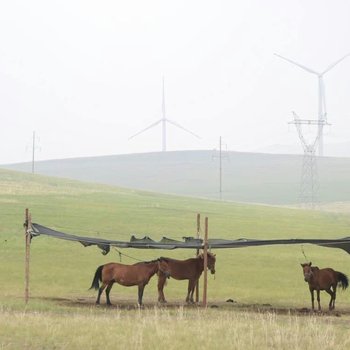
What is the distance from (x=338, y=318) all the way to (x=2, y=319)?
9711 mm

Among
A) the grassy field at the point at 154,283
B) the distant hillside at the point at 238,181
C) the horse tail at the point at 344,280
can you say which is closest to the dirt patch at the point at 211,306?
the grassy field at the point at 154,283

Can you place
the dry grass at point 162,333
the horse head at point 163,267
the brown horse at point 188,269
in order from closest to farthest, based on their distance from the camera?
the dry grass at point 162,333 → the horse head at point 163,267 → the brown horse at point 188,269

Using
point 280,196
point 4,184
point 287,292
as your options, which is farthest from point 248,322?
point 280,196

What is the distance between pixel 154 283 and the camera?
113 ft

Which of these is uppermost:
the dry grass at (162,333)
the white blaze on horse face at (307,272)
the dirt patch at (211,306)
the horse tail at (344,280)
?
the white blaze on horse face at (307,272)

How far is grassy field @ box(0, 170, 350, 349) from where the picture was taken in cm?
1597

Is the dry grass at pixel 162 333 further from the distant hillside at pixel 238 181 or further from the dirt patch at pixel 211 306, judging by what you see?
the distant hillside at pixel 238 181

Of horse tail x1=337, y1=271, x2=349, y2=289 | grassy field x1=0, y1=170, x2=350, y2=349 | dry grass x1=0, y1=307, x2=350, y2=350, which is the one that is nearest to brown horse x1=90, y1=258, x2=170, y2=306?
grassy field x1=0, y1=170, x2=350, y2=349

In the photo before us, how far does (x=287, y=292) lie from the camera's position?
107ft

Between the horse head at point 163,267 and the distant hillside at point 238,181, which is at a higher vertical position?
the distant hillside at point 238,181

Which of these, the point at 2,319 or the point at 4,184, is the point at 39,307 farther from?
the point at 4,184

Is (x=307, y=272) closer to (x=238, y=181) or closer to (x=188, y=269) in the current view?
(x=188, y=269)

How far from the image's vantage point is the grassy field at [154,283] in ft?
52.4

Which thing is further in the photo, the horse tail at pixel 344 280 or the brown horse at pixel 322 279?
the horse tail at pixel 344 280
